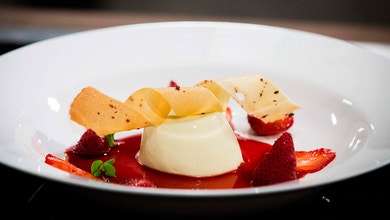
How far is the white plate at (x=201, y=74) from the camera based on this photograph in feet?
4.79

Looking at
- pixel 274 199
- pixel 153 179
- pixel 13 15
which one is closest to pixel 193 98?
pixel 153 179

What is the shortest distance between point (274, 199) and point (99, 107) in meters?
0.44

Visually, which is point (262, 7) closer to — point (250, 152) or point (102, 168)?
point (250, 152)

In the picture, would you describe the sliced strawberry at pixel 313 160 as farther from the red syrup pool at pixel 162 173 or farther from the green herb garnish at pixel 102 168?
the green herb garnish at pixel 102 168

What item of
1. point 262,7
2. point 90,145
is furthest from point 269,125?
point 262,7

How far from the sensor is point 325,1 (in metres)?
3.44

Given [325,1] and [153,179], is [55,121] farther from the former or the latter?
[325,1]

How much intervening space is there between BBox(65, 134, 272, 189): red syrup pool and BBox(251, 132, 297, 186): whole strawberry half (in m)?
0.06

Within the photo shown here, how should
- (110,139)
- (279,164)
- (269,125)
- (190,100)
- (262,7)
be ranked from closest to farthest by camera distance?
(279,164) < (190,100) < (110,139) < (269,125) < (262,7)

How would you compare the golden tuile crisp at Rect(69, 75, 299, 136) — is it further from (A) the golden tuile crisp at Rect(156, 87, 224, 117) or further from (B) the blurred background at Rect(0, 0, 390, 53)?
(B) the blurred background at Rect(0, 0, 390, 53)

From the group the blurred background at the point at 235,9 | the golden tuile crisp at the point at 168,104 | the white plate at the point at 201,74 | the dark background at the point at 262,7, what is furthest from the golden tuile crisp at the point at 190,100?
the dark background at the point at 262,7

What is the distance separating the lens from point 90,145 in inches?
57.0

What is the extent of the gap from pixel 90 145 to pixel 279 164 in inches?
18.2

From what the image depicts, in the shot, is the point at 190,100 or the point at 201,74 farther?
the point at 201,74
